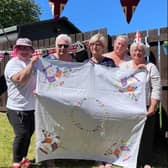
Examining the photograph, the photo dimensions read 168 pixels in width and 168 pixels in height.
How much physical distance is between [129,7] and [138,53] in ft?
4.19

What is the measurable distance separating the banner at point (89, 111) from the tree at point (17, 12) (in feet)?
85.9

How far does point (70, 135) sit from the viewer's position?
171 inches

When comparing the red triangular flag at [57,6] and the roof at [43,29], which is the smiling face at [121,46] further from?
the roof at [43,29]

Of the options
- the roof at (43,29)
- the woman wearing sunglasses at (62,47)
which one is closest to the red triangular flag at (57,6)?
the woman wearing sunglasses at (62,47)

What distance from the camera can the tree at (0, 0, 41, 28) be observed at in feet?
97.8

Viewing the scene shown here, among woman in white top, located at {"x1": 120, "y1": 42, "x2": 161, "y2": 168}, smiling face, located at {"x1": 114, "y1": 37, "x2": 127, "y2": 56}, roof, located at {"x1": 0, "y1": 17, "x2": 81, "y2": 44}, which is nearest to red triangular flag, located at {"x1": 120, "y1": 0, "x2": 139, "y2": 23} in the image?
smiling face, located at {"x1": 114, "y1": 37, "x2": 127, "y2": 56}

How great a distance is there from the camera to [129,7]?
5363 millimetres

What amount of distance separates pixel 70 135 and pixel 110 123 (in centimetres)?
46

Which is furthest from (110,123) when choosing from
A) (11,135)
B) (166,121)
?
(11,135)

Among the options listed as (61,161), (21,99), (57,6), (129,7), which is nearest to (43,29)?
(57,6)

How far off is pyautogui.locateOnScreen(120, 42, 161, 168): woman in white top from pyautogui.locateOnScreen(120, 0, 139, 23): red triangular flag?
1143mm

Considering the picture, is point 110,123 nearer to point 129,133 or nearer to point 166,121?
point 129,133

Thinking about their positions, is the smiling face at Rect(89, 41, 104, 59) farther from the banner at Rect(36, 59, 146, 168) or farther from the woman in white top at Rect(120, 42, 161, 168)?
the woman in white top at Rect(120, 42, 161, 168)

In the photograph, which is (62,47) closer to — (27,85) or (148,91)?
(27,85)
